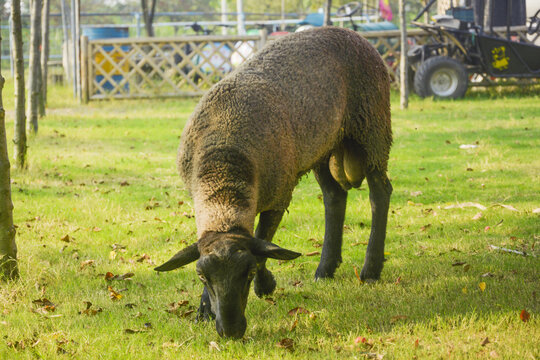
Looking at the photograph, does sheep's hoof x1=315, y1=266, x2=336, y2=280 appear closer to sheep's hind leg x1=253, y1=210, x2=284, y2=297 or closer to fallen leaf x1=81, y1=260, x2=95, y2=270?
sheep's hind leg x1=253, y1=210, x2=284, y2=297

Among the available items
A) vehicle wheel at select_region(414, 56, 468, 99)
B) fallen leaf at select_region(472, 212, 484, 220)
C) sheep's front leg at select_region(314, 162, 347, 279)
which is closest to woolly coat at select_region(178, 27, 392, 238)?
sheep's front leg at select_region(314, 162, 347, 279)

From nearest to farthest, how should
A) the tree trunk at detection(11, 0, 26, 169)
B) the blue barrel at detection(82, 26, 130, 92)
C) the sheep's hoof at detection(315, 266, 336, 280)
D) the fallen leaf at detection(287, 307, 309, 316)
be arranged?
the fallen leaf at detection(287, 307, 309, 316) < the sheep's hoof at detection(315, 266, 336, 280) < the tree trunk at detection(11, 0, 26, 169) < the blue barrel at detection(82, 26, 130, 92)

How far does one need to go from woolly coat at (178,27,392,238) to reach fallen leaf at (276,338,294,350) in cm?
68

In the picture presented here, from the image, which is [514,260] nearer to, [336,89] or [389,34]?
[336,89]

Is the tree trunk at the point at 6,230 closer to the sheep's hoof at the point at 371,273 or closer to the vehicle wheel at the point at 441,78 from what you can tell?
the sheep's hoof at the point at 371,273

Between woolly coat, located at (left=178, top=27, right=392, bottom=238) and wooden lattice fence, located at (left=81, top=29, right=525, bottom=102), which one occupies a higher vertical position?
wooden lattice fence, located at (left=81, top=29, right=525, bottom=102)

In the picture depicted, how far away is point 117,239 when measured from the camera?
6.00m

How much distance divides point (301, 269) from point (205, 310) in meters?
1.39

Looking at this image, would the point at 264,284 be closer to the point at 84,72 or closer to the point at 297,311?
the point at 297,311

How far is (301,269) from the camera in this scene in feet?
17.2

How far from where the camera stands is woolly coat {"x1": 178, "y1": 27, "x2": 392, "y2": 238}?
3.76 m

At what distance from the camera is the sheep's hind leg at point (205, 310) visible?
157 inches

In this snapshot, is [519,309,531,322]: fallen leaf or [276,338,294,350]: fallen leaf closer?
[276,338,294,350]: fallen leaf

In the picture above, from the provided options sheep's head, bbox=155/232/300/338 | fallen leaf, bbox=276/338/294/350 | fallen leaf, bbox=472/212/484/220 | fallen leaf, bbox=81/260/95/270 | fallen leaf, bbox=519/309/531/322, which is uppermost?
sheep's head, bbox=155/232/300/338
